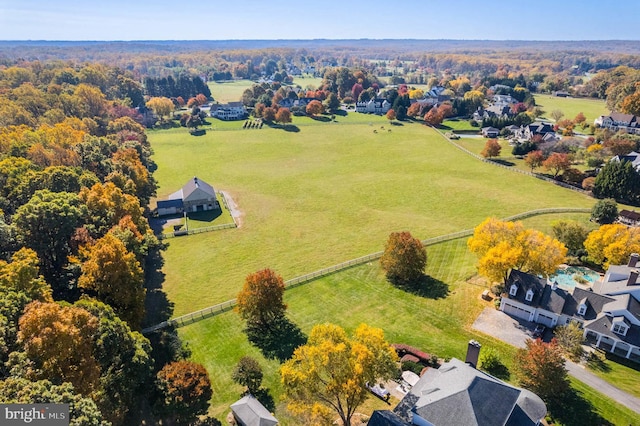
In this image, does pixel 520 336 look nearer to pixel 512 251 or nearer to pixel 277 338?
pixel 512 251

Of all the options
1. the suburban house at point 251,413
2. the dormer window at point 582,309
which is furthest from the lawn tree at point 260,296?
the dormer window at point 582,309

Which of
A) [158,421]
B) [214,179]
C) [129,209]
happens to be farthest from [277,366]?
[214,179]

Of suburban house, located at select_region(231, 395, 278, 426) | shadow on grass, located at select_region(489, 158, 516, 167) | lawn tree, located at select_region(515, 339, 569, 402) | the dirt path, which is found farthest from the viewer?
shadow on grass, located at select_region(489, 158, 516, 167)

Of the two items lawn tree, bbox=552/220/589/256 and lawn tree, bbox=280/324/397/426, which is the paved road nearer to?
lawn tree, bbox=280/324/397/426

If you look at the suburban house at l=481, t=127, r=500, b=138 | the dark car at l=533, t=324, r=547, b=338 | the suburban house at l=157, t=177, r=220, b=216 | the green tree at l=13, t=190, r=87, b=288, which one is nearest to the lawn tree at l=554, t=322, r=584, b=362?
the dark car at l=533, t=324, r=547, b=338

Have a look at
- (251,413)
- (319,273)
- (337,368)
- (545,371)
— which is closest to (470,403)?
(545,371)

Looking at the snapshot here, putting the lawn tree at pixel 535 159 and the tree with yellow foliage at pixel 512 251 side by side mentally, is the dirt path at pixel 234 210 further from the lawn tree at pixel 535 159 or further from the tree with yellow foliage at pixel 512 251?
the lawn tree at pixel 535 159
